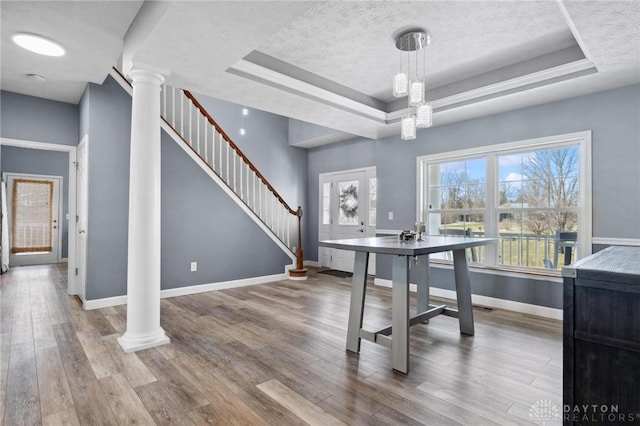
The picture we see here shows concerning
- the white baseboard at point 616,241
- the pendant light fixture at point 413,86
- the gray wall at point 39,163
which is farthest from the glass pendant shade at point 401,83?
the gray wall at point 39,163

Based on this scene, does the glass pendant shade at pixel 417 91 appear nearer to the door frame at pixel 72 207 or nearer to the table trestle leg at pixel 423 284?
the table trestle leg at pixel 423 284

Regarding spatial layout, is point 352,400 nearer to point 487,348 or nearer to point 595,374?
point 595,374

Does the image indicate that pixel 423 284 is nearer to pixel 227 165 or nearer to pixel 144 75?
pixel 144 75

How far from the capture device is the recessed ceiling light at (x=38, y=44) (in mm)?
2789

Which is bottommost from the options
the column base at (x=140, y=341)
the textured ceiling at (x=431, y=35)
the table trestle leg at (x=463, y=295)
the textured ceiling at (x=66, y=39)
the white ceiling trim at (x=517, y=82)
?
the column base at (x=140, y=341)

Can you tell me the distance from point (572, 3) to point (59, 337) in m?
4.70

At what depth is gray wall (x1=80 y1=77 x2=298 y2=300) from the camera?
3934mm

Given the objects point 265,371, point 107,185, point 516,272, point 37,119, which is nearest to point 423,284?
point 516,272

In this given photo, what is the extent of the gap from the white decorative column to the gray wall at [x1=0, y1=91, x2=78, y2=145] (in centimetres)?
228

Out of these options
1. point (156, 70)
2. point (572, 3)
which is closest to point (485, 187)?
point (572, 3)

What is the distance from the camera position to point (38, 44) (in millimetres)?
2895

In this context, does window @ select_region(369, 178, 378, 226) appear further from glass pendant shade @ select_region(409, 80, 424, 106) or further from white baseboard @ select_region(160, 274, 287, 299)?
glass pendant shade @ select_region(409, 80, 424, 106)

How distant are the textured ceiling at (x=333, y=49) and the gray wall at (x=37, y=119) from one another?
18 cm

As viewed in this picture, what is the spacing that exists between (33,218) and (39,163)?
130cm
